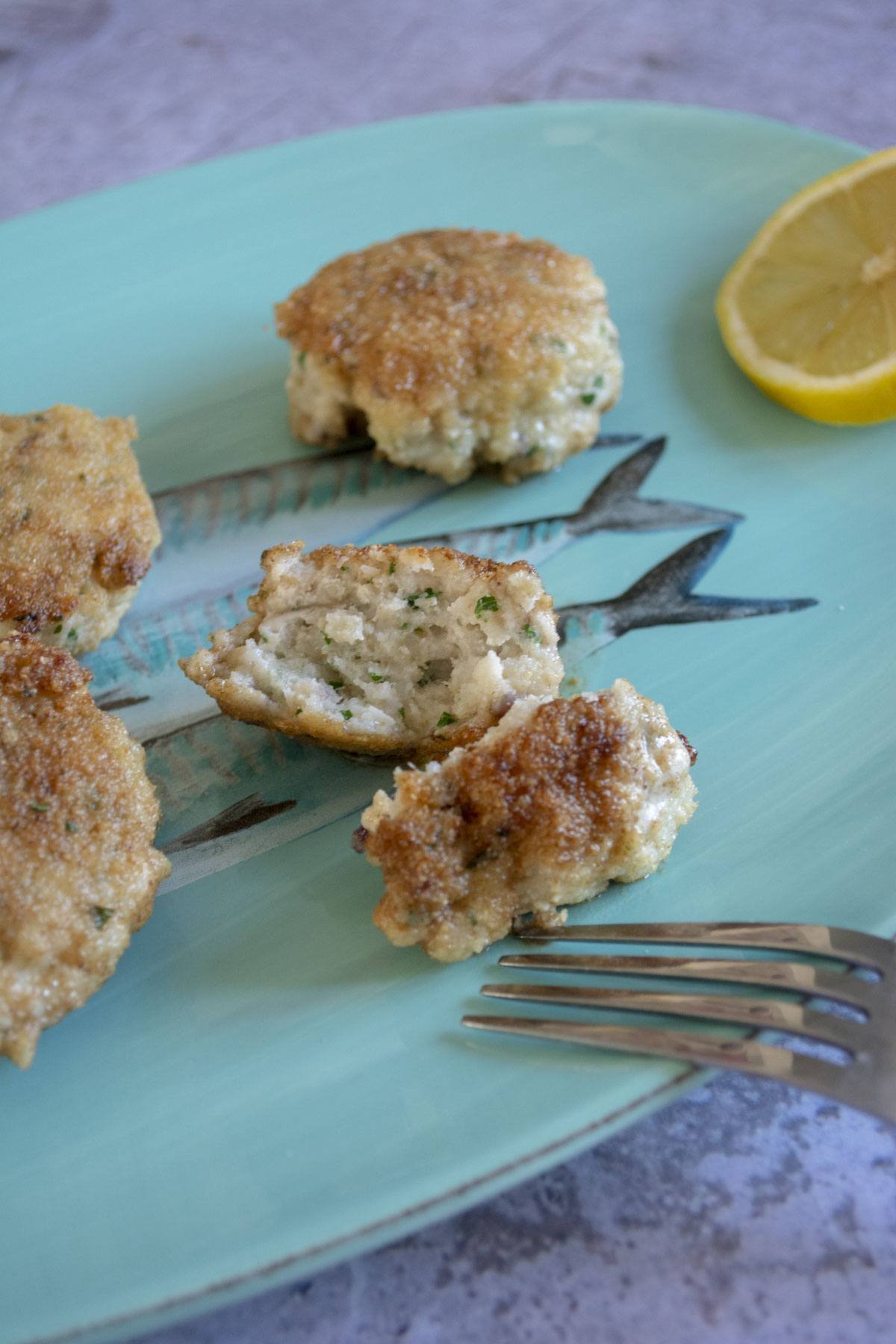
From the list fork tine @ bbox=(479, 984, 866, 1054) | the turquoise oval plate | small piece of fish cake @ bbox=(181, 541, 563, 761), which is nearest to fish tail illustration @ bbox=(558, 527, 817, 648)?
the turquoise oval plate

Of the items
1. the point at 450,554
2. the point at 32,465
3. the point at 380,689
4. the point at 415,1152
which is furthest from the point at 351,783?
the point at 32,465

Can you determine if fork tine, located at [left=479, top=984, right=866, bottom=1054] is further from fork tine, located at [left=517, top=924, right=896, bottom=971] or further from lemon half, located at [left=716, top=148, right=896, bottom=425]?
lemon half, located at [left=716, top=148, right=896, bottom=425]

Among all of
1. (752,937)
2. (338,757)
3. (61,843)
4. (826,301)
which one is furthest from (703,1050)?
(826,301)

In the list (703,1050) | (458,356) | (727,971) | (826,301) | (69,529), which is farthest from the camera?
(826,301)

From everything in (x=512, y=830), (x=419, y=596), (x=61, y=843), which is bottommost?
(x=512, y=830)

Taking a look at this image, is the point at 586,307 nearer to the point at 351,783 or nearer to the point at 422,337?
the point at 422,337

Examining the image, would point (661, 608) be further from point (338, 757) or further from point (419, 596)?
point (338, 757)

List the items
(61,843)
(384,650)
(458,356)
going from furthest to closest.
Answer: (458,356) → (384,650) → (61,843)
